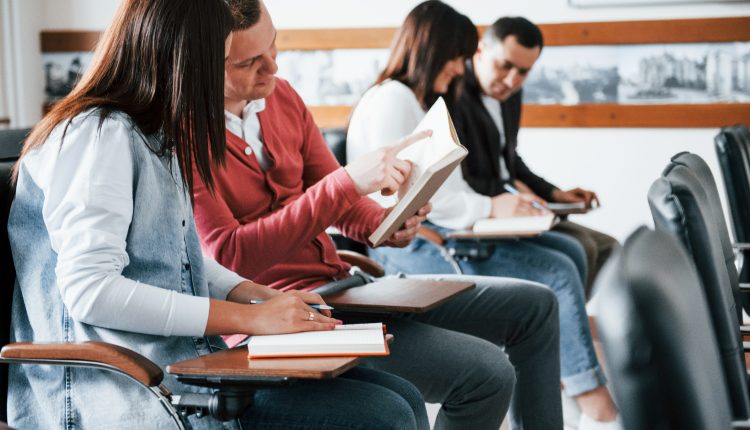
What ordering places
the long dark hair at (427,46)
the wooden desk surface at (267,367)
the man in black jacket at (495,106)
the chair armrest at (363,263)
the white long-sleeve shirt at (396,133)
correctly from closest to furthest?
the wooden desk surface at (267,367) < the chair armrest at (363,263) < the white long-sleeve shirt at (396,133) < the long dark hair at (427,46) < the man in black jacket at (495,106)

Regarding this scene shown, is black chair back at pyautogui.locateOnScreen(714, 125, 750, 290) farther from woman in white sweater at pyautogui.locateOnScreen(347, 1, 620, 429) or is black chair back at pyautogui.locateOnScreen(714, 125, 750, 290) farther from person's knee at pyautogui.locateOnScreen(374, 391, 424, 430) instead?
person's knee at pyautogui.locateOnScreen(374, 391, 424, 430)

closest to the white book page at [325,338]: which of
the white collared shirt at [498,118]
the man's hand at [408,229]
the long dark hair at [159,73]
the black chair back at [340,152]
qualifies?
the long dark hair at [159,73]

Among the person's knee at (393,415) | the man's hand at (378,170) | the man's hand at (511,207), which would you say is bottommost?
the man's hand at (511,207)

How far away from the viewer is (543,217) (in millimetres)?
2633

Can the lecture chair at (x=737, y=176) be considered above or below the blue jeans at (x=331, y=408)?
above

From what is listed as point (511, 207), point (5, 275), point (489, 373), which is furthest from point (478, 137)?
point (5, 275)

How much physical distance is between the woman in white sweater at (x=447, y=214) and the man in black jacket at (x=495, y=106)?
0.23 meters

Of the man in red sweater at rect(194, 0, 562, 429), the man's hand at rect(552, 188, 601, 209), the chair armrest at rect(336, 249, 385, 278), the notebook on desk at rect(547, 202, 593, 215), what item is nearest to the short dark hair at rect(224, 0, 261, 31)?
the man in red sweater at rect(194, 0, 562, 429)

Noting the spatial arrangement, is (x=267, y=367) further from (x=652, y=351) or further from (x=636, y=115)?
(x=636, y=115)

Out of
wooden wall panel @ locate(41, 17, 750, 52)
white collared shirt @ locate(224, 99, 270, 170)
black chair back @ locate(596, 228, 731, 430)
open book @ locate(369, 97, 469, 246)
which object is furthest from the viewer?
wooden wall panel @ locate(41, 17, 750, 52)

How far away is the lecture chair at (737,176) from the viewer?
242 centimetres

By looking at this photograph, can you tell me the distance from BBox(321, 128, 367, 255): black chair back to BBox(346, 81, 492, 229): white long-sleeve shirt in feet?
0.35

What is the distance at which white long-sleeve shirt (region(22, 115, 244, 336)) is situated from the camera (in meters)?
1.36

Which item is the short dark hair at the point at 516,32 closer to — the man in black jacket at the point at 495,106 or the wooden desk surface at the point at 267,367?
the man in black jacket at the point at 495,106
